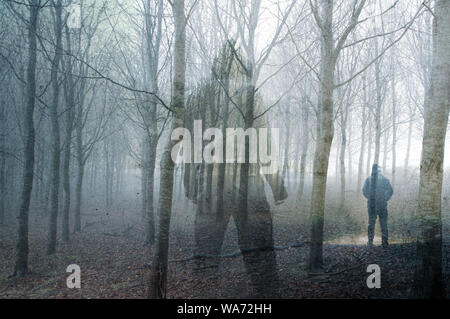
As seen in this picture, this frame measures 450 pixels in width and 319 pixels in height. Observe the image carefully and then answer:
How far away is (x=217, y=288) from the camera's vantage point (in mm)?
4320

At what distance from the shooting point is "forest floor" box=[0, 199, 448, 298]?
12.5 ft

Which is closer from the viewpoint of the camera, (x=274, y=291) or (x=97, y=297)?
(x=274, y=291)

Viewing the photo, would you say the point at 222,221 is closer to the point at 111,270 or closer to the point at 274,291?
the point at 111,270

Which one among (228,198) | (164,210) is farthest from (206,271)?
(228,198)

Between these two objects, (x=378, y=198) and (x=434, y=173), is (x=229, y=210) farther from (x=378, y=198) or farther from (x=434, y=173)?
(x=434, y=173)

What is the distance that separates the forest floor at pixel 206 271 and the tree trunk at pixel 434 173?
39cm

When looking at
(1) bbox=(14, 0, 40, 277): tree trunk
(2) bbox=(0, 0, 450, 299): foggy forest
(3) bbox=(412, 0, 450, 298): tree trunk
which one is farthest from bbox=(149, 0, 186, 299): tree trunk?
(1) bbox=(14, 0, 40, 277): tree trunk

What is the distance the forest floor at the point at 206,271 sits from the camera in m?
3.80

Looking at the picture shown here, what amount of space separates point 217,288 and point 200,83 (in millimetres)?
9078

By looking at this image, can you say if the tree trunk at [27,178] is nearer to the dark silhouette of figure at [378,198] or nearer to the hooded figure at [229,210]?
the hooded figure at [229,210]

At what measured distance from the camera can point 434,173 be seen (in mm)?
3215

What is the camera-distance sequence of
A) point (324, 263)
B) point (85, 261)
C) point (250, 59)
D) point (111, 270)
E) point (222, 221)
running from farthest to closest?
1. point (222, 221)
2. point (250, 59)
3. point (85, 261)
4. point (111, 270)
5. point (324, 263)

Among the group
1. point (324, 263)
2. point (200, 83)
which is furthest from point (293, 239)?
point (200, 83)

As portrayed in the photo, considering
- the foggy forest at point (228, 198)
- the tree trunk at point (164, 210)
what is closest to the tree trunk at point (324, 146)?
the foggy forest at point (228, 198)
